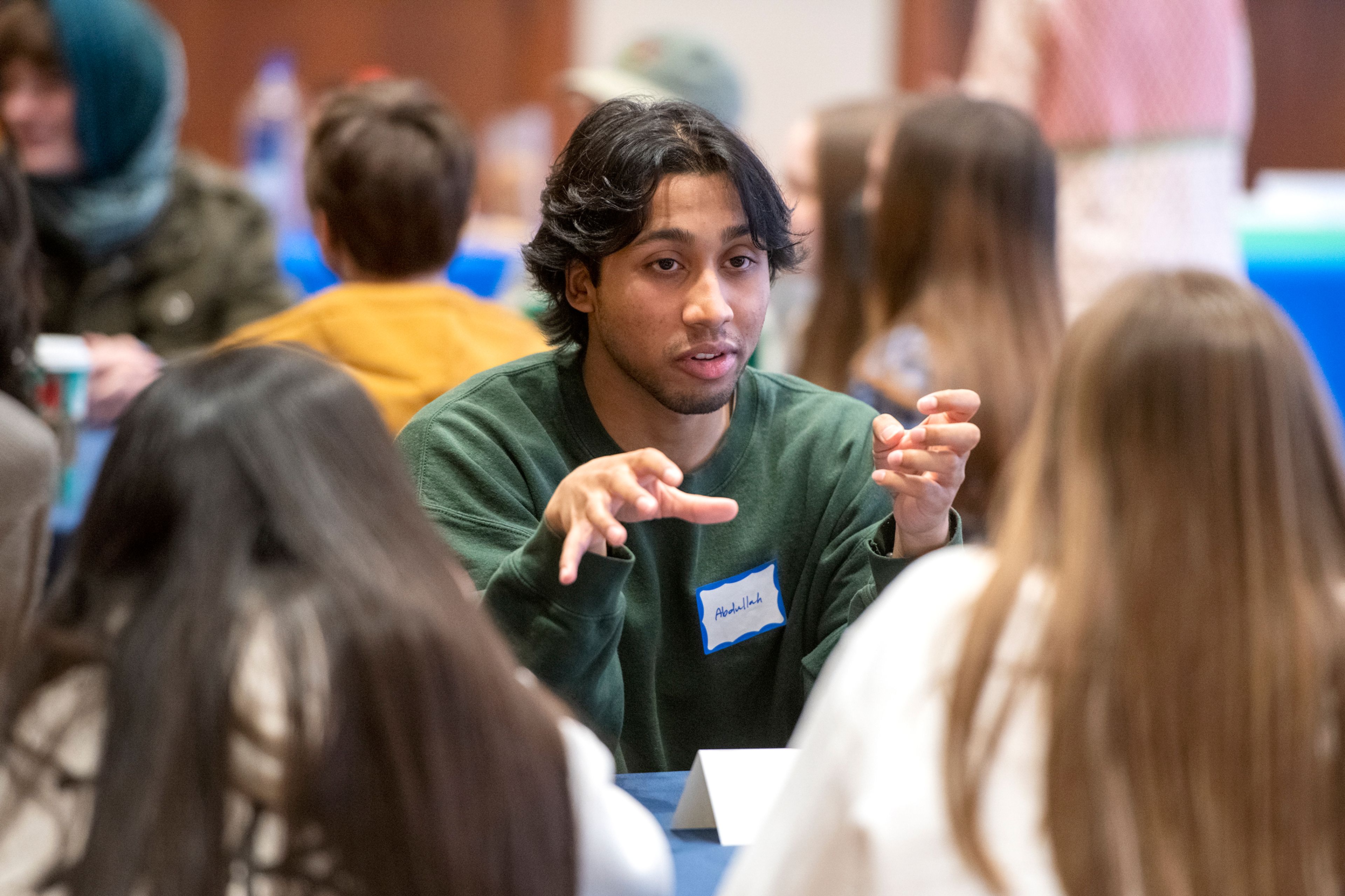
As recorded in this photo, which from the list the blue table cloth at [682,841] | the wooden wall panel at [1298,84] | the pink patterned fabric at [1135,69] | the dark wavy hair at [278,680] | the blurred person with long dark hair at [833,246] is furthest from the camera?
the wooden wall panel at [1298,84]

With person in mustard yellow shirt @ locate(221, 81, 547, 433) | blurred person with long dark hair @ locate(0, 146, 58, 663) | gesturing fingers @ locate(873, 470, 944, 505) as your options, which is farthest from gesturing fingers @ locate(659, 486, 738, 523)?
person in mustard yellow shirt @ locate(221, 81, 547, 433)

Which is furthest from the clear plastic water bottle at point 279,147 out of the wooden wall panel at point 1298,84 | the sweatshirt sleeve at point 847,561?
the wooden wall panel at point 1298,84

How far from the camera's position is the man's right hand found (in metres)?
1.42

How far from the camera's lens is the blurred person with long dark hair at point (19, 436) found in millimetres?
1742

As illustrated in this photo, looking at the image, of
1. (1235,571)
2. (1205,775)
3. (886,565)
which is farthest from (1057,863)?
(886,565)

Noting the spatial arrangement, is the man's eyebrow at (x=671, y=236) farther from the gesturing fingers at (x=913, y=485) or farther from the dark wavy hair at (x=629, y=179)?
the gesturing fingers at (x=913, y=485)

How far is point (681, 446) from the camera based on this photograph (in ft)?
6.23

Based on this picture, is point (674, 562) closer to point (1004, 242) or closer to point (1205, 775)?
point (1205, 775)

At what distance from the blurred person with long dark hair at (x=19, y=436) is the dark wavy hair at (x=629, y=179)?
0.70m

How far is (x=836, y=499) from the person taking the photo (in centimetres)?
190

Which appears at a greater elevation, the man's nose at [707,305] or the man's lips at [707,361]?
the man's nose at [707,305]

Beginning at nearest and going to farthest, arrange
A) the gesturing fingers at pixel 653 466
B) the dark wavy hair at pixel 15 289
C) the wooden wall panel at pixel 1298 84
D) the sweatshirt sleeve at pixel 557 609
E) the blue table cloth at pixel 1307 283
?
1. the gesturing fingers at pixel 653 466
2. the sweatshirt sleeve at pixel 557 609
3. the dark wavy hair at pixel 15 289
4. the blue table cloth at pixel 1307 283
5. the wooden wall panel at pixel 1298 84

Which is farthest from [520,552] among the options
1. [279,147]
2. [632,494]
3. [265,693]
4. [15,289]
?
[279,147]

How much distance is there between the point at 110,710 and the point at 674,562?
3.18ft
